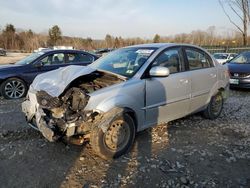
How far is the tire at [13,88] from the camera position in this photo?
26.9 feet

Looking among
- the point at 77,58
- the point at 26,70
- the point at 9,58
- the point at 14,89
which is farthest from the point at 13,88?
the point at 9,58

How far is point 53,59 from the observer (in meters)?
8.98

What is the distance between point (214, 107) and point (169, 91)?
1858 millimetres

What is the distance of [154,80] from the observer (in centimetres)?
457

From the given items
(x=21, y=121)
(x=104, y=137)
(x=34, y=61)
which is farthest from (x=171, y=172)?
(x=34, y=61)

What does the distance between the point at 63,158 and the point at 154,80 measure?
1.85m

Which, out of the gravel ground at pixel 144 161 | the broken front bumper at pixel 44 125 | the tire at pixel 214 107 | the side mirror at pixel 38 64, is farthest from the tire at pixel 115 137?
the side mirror at pixel 38 64

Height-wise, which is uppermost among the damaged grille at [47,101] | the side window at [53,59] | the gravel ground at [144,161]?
the side window at [53,59]

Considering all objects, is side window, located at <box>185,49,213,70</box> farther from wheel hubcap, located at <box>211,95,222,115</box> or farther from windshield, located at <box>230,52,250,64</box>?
windshield, located at <box>230,52,250,64</box>

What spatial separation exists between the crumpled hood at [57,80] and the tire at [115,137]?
81cm

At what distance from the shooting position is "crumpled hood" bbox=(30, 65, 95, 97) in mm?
4109

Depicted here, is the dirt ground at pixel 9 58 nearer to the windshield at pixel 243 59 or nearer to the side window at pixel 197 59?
the windshield at pixel 243 59

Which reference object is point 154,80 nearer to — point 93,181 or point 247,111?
point 93,181

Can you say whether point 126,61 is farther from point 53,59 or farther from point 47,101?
point 53,59
